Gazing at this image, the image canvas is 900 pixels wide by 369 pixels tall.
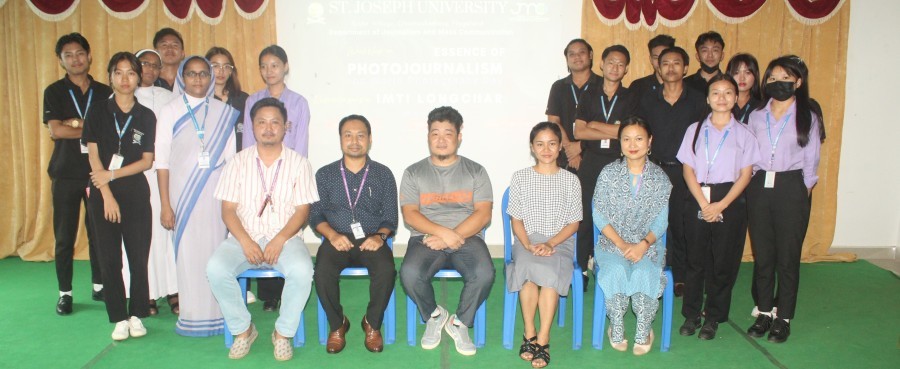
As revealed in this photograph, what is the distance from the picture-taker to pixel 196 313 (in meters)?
3.56

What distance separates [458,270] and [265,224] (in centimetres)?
109

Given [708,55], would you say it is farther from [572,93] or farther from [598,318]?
[598,318]

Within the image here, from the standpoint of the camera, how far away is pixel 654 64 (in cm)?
463

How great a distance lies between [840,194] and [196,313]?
523cm

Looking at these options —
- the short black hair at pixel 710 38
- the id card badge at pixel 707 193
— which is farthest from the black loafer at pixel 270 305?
the short black hair at pixel 710 38

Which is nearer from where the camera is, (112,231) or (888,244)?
(112,231)

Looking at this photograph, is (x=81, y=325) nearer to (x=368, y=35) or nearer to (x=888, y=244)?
(x=368, y=35)

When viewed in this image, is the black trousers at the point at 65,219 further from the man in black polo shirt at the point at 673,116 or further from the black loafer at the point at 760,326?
the black loafer at the point at 760,326

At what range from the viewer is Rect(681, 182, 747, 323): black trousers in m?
3.47

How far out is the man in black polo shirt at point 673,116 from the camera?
388cm

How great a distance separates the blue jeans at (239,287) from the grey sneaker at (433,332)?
69cm

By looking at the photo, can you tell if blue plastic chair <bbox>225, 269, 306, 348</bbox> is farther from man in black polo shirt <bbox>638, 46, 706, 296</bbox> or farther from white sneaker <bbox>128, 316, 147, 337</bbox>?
man in black polo shirt <bbox>638, 46, 706, 296</bbox>

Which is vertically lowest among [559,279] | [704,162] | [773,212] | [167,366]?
[167,366]

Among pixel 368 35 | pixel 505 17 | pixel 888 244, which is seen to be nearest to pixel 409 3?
pixel 368 35
